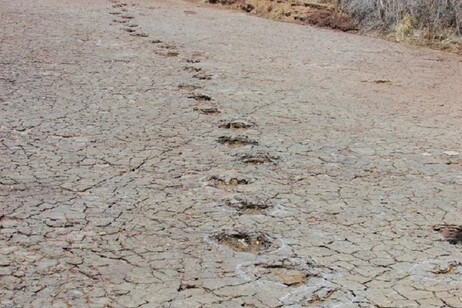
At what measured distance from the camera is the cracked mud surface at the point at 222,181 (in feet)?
8.34

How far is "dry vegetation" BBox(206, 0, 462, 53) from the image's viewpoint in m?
8.61

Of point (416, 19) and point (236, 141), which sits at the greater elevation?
point (416, 19)

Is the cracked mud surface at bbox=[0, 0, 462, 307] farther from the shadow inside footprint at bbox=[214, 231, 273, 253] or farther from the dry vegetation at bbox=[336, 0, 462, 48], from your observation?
the dry vegetation at bbox=[336, 0, 462, 48]

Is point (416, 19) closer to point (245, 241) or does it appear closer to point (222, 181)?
point (222, 181)

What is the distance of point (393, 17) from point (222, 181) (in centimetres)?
631

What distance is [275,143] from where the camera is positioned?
423 cm

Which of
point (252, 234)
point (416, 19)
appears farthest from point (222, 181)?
point (416, 19)

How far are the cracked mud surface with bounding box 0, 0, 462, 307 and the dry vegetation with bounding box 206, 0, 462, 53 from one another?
1.87m

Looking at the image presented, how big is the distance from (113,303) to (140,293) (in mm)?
110

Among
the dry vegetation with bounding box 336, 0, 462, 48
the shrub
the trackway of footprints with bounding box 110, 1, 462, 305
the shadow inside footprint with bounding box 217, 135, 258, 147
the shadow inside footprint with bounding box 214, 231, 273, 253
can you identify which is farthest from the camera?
the shrub

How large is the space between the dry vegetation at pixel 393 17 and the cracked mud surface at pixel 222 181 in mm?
1871

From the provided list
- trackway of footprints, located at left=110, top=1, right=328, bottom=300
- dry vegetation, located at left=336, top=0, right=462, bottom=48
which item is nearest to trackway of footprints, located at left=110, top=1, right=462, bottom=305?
trackway of footprints, located at left=110, top=1, right=328, bottom=300

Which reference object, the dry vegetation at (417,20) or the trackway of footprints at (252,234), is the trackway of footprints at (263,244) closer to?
the trackway of footprints at (252,234)

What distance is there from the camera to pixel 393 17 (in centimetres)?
916
